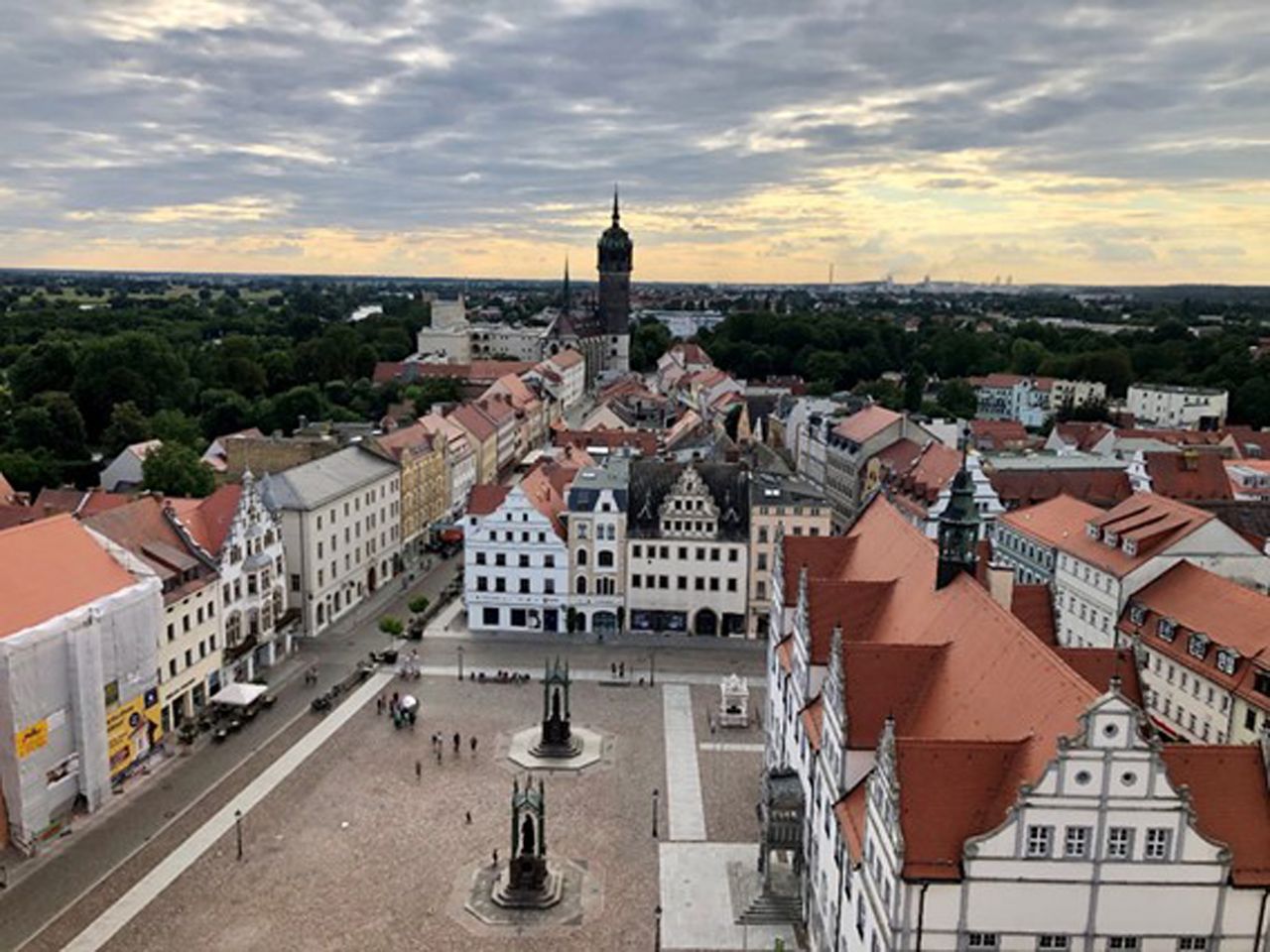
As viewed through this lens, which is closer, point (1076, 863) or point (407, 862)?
point (1076, 863)

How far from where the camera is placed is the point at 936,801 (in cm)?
2831

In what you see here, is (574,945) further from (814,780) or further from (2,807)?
(2,807)

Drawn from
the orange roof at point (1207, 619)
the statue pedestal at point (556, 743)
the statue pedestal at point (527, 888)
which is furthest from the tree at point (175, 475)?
the orange roof at point (1207, 619)

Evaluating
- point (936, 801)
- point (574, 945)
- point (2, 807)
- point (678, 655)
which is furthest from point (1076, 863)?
point (678, 655)

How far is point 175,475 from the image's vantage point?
90.8 meters

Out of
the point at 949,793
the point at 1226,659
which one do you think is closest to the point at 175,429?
the point at 1226,659

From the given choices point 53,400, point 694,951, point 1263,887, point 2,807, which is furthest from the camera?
point 53,400

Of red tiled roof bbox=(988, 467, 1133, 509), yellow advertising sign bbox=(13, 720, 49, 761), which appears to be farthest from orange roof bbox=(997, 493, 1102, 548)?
yellow advertising sign bbox=(13, 720, 49, 761)

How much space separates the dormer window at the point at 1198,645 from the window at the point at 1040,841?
105 ft

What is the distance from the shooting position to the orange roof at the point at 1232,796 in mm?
27984

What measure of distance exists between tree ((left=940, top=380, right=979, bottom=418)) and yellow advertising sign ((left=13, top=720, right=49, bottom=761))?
5428 inches

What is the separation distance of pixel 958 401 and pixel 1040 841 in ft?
487

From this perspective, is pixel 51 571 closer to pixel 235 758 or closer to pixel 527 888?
pixel 235 758

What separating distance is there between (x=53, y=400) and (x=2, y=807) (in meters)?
89.4
